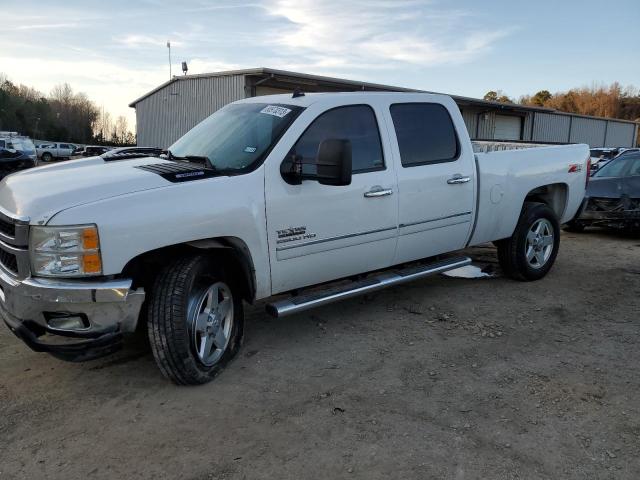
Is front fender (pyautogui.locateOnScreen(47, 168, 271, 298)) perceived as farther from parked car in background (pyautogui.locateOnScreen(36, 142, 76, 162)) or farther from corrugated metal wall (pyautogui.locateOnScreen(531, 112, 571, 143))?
parked car in background (pyautogui.locateOnScreen(36, 142, 76, 162))

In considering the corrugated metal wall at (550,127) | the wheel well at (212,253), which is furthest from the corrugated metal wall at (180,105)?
the corrugated metal wall at (550,127)

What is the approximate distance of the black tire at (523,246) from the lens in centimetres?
603

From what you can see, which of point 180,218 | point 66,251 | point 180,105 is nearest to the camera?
point 66,251

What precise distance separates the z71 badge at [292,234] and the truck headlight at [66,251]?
1303 mm

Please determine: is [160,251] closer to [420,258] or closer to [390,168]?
[390,168]

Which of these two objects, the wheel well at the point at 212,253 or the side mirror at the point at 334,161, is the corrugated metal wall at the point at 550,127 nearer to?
the side mirror at the point at 334,161

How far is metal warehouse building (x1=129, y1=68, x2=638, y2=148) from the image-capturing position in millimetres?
21281

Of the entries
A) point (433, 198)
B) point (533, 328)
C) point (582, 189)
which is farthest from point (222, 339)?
point (582, 189)

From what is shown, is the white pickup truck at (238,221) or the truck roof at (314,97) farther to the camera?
the truck roof at (314,97)

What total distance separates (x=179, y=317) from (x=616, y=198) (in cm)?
831

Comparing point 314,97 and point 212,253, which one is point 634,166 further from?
point 212,253

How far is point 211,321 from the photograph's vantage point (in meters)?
3.78

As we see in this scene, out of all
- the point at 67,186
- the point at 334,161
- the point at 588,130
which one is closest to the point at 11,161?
the point at 67,186

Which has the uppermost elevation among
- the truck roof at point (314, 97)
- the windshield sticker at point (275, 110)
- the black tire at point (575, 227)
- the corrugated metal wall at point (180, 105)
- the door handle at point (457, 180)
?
the corrugated metal wall at point (180, 105)
